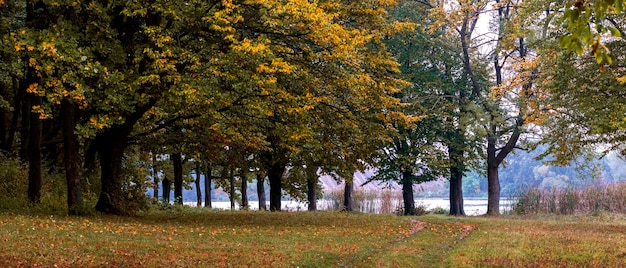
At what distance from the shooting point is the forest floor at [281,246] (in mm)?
10048

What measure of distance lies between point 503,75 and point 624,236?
54.6 ft

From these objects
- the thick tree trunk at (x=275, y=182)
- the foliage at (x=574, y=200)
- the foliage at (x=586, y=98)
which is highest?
the foliage at (x=586, y=98)

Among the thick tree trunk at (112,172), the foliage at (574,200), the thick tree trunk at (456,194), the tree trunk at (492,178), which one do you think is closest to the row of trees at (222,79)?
the thick tree trunk at (112,172)

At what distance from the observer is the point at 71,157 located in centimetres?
1656

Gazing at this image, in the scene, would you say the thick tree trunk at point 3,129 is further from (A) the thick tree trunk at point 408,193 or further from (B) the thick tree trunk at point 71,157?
(A) the thick tree trunk at point 408,193

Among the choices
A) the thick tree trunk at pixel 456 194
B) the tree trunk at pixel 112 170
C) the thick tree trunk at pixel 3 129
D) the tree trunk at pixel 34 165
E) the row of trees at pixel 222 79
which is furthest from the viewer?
the thick tree trunk at pixel 456 194

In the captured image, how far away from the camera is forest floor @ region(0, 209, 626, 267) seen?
33.0 feet

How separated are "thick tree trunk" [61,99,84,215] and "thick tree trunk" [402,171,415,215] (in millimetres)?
18400

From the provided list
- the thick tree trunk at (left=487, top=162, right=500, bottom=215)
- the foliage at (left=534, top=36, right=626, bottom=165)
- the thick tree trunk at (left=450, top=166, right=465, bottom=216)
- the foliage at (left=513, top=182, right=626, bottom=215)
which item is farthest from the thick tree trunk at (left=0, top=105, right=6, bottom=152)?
the foliage at (left=513, top=182, right=626, bottom=215)

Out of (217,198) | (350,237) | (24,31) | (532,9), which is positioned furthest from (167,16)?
(217,198)

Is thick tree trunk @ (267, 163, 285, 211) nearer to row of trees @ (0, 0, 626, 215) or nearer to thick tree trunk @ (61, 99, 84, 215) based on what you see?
row of trees @ (0, 0, 626, 215)

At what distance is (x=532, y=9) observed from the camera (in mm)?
18578

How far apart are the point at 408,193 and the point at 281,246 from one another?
1991cm

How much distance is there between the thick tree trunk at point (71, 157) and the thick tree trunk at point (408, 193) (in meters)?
18.4
